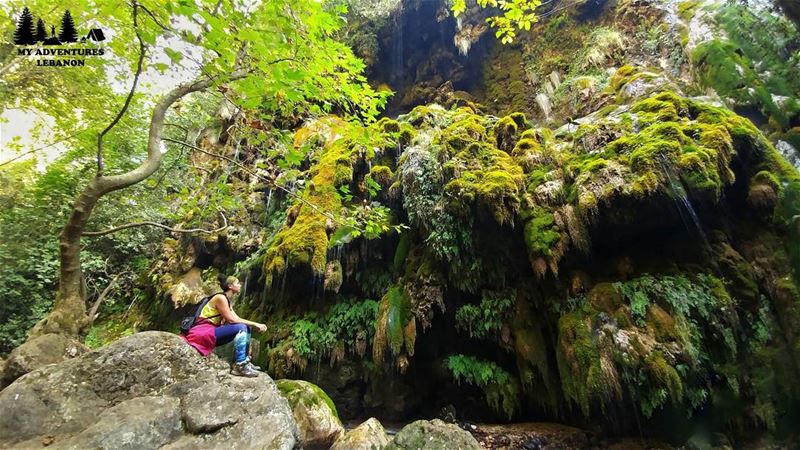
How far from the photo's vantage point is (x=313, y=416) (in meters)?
5.68

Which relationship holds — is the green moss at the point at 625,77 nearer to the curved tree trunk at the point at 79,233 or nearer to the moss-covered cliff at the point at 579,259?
the moss-covered cliff at the point at 579,259

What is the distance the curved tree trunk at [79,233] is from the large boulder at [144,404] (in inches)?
65.5

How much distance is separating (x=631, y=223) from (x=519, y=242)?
1852 millimetres

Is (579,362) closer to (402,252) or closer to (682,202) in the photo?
(682,202)

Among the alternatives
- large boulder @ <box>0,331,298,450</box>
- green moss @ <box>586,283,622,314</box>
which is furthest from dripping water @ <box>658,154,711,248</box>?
large boulder @ <box>0,331,298,450</box>

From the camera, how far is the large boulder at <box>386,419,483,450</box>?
3.81 metres

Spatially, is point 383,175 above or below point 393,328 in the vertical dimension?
above

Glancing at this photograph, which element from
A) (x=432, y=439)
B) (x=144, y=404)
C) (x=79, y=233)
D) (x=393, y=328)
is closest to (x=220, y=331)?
(x=144, y=404)

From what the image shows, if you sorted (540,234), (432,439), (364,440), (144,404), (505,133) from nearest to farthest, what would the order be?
(144,404) → (432,439) → (364,440) → (540,234) → (505,133)

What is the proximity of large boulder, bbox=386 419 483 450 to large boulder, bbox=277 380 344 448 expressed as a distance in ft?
6.86

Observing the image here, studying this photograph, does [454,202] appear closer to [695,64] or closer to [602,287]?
[602,287]

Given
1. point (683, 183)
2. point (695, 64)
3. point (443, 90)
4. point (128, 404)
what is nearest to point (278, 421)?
point (128, 404)

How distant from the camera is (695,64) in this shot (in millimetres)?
9117

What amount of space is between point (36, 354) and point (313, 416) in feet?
11.9
